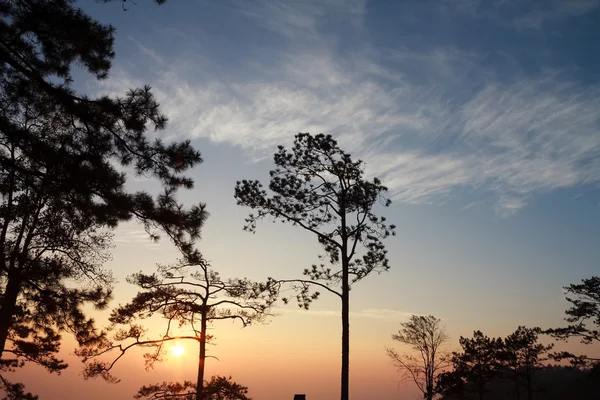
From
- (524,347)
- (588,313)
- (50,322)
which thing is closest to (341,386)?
(50,322)

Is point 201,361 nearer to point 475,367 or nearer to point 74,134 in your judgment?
point 74,134

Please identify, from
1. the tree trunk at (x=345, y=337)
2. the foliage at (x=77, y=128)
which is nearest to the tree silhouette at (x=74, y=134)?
the foliage at (x=77, y=128)

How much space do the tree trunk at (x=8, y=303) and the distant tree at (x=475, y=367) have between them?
40.7 metres

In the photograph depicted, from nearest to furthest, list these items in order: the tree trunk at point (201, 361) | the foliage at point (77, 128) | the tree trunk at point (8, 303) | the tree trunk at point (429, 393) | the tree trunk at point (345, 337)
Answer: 1. the foliage at point (77, 128)
2. the tree trunk at point (8, 303)
3. the tree trunk at point (345, 337)
4. the tree trunk at point (201, 361)
5. the tree trunk at point (429, 393)

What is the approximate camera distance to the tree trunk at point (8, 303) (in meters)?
11.7

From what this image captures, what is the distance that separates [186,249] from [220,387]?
14.7 m

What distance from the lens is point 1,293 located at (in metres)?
12.3

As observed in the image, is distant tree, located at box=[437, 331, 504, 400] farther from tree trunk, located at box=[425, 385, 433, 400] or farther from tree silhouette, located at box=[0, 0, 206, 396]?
tree silhouette, located at box=[0, 0, 206, 396]

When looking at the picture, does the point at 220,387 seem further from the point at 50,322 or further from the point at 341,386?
the point at 50,322

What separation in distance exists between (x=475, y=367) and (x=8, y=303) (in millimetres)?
47022

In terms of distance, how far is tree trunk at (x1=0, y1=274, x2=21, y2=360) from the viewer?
1171 centimetres

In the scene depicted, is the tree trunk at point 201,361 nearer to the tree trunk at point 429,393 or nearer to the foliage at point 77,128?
the foliage at point 77,128

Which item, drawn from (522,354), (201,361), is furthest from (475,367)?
(201,361)

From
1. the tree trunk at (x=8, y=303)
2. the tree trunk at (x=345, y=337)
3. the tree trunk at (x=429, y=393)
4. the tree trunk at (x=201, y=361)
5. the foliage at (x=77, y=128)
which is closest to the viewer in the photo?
the foliage at (x=77, y=128)
